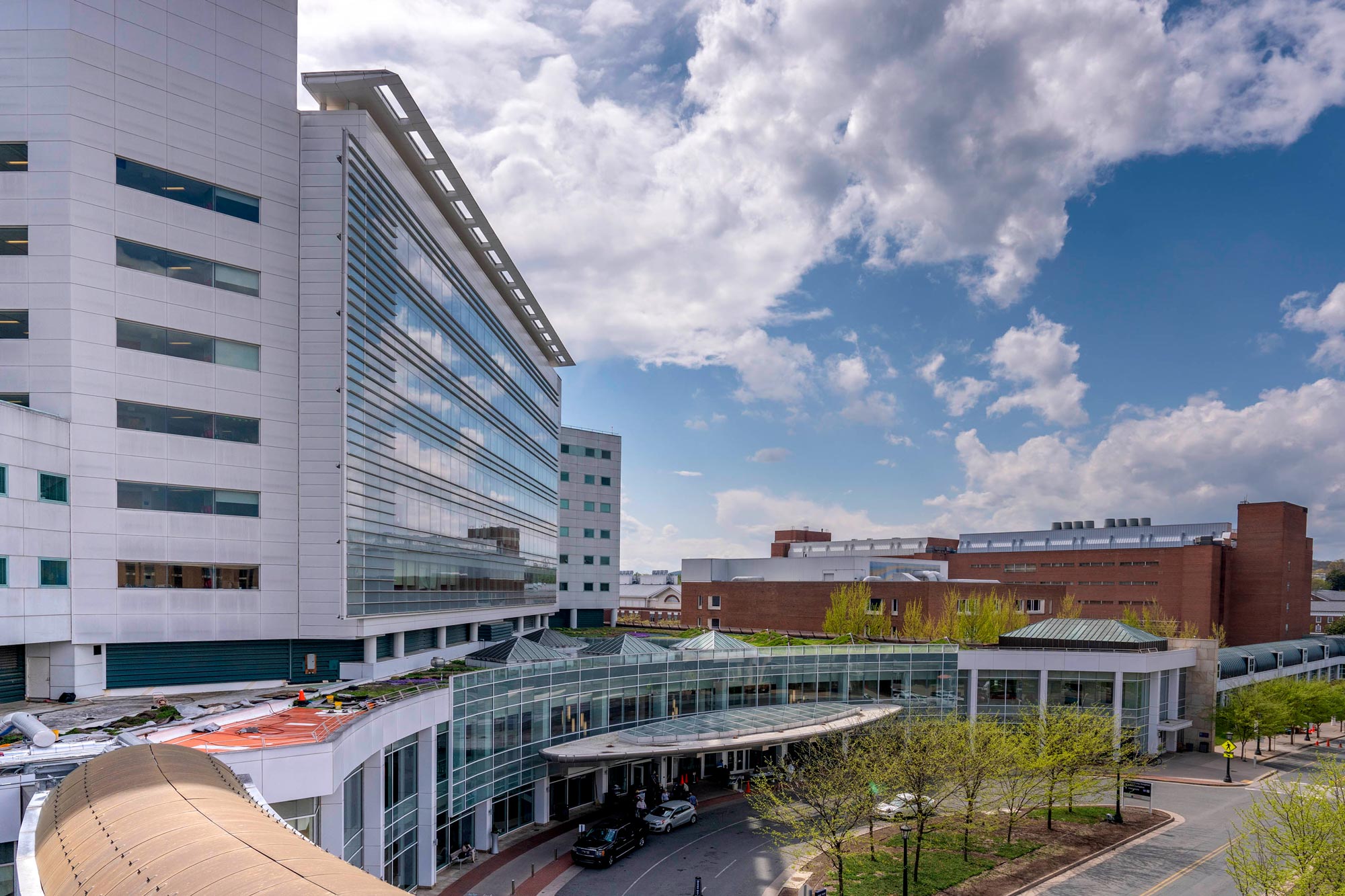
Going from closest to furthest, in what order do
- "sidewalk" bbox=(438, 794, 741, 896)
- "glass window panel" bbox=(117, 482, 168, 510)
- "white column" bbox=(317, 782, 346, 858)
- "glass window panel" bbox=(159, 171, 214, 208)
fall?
"white column" bbox=(317, 782, 346, 858) → "sidewalk" bbox=(438, 794, 741, 896) → "glass window panel" bbox=(117, 482, 168, 510) → "glass window panel" bbox=(159, 171, 214, 208)

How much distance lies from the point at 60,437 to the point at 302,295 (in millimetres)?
11157

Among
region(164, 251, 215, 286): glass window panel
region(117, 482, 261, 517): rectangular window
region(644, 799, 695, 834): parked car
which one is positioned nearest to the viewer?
region(117, 482, 261, 517): rectangular window

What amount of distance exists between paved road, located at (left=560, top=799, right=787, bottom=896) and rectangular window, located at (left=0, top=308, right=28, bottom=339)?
31518 millimetres

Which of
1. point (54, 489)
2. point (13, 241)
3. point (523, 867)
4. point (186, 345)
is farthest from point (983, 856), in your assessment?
point (13, 241)

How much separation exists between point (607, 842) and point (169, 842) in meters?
29.1

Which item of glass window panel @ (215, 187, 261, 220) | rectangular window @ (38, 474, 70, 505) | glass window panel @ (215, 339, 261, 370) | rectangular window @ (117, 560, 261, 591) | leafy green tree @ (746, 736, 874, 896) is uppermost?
glass window panel @ (215, 187, 261, 220)

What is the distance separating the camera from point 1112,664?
5788 centimetres

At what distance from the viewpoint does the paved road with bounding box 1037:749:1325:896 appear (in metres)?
34.3

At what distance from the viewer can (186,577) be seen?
34688mm

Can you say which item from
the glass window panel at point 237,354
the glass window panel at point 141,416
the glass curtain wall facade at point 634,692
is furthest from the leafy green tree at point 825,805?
the glass window panel at point 141,416

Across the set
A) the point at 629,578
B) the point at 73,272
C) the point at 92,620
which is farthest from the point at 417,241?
the point at 629,578

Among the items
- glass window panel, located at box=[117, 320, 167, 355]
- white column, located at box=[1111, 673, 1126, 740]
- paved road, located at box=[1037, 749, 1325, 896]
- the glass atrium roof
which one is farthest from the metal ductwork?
white column, located at box=[1111, 673, 1126, 740]

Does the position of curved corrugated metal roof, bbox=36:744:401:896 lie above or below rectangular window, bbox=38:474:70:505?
below

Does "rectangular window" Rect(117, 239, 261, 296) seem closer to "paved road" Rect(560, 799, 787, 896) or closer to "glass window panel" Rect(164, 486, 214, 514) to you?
"glass window panel" Rect(164, 486, 214, 514)
